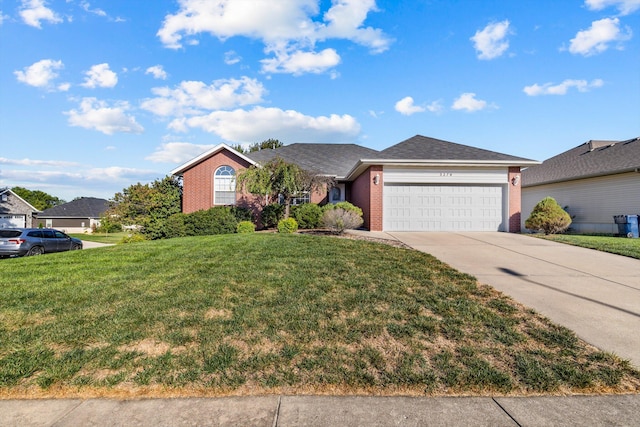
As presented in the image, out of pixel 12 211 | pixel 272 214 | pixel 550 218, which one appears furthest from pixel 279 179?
pixel 12 211

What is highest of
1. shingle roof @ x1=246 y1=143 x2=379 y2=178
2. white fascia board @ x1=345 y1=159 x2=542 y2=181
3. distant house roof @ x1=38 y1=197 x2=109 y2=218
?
shingle roof @ x1=246 y1=143 x2=379 y2=178

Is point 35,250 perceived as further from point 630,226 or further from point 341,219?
point 630,226

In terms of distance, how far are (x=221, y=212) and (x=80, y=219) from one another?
4210 centimetres

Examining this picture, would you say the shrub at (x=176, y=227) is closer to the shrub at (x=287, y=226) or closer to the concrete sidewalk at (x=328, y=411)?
the shrub at (x=287, y=226)

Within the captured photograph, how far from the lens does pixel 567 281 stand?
6.21 metres

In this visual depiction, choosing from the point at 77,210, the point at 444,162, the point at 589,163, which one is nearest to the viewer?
the point at 444,162

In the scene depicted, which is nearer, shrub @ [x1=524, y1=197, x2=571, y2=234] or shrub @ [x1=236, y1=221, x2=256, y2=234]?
shrub @ [x1=524, y1=197, x2=571, y2=234]

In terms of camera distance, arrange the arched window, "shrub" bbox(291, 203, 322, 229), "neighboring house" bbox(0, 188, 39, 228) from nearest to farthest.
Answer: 1. "shrub" bbox(291, 203, 322, 229)
2. the arched window
3. "neighboring house" bbox(0, 188, 39, 228)

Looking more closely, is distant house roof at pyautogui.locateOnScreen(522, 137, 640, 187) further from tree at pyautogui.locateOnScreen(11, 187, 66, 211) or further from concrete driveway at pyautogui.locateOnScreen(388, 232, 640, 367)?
tree at pyautogui.locateOnScreen(11, 187, 66, 211)

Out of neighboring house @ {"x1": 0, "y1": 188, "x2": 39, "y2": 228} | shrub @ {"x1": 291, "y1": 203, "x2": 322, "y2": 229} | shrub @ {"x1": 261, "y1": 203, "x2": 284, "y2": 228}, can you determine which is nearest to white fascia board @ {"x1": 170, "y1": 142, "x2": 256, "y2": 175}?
shrub @ {"x1": 261, "y1": 203, "x2": 284, "y2": 228}

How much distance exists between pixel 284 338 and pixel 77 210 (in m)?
55.9

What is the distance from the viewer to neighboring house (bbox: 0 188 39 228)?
34188 mm

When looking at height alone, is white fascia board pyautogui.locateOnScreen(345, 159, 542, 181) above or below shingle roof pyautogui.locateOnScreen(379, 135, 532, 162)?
below

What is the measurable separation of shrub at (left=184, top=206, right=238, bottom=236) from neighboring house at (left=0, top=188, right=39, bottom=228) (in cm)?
3067
